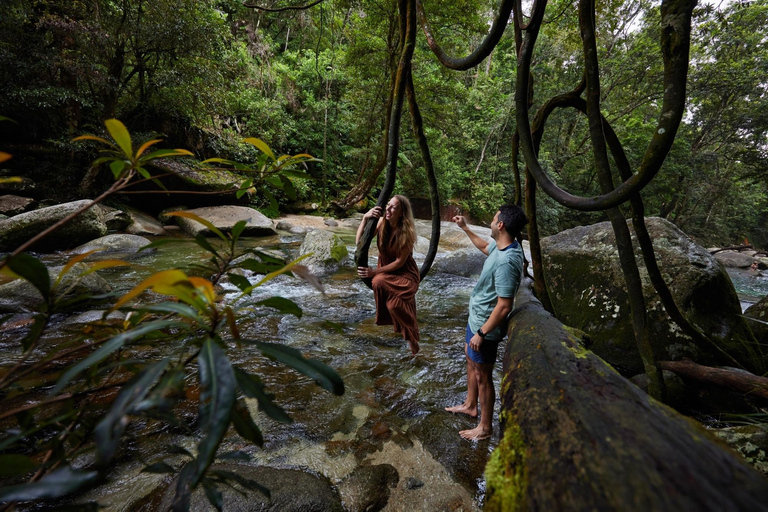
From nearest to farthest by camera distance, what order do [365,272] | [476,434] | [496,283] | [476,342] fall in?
1. [496,283]
2. [476,342]
3. [476,434]
4. [365,272]

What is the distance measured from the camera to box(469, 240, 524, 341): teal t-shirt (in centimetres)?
194

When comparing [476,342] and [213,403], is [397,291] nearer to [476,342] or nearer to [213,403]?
[476,342]

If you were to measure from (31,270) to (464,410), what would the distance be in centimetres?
268

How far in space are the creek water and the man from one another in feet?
1.13

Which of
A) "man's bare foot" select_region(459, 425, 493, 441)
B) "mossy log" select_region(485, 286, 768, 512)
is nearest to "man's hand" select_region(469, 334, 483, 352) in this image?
"man's bare foot" select_region(459, 425, 493, 441)

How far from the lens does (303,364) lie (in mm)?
716

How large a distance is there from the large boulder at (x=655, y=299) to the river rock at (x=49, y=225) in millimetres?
7916

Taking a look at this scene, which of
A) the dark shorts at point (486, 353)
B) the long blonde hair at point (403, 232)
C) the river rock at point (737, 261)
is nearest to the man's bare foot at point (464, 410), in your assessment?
the dark shorts at point (486, 353)

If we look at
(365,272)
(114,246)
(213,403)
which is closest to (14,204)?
(114,246)

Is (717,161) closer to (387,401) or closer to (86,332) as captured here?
(387,401)

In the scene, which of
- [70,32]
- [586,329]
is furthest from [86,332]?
[70,32]

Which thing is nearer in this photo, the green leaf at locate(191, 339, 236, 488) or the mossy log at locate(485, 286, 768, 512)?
the mossy log at locate(485, 286, 768, 512)

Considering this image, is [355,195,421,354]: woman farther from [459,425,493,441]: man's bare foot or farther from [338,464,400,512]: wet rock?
[338,464,400,512]: wet rock

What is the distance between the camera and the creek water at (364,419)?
1.73 m
